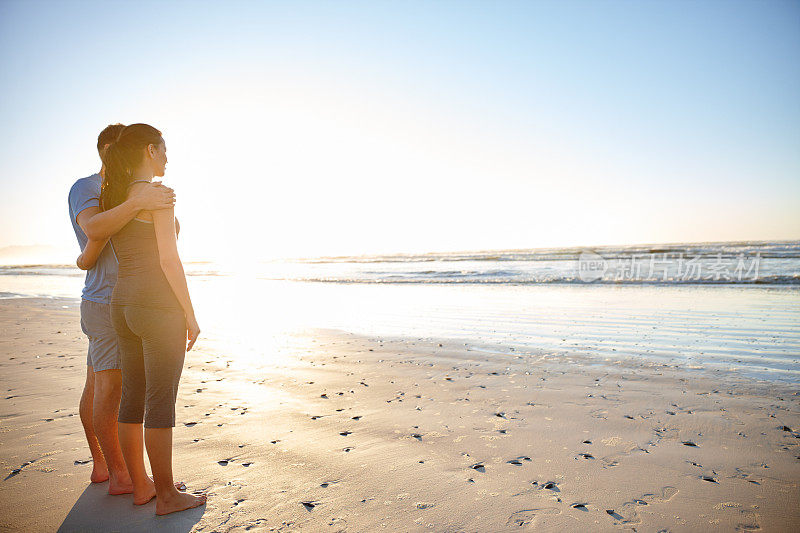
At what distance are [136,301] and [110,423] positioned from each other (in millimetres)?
983

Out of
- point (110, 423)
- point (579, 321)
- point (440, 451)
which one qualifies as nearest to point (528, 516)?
point (440, 451)

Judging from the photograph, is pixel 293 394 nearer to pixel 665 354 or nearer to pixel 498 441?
pixel 498 441

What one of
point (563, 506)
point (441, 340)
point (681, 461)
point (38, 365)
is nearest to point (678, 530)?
point (563, 506)

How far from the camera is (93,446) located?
3.01 m

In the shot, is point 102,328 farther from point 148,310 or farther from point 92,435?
point 92,435

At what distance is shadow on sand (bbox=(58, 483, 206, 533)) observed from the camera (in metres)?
2.45

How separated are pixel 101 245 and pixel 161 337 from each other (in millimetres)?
668

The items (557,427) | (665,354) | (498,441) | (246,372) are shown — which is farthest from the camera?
(665,354)

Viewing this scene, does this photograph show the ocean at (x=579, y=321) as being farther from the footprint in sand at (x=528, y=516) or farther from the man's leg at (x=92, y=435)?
the footprint in sand at (x=528, y=516)

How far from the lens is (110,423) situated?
2.77 m

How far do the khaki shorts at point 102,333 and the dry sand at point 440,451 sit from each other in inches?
34.7

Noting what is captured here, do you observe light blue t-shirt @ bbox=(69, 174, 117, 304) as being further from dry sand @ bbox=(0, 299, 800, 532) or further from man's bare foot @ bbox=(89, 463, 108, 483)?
dry sand @ bbox=(0, 299, 800, 532)

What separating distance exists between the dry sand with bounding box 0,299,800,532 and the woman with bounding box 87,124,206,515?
1.39 ft

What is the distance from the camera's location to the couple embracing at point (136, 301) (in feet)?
7.86
